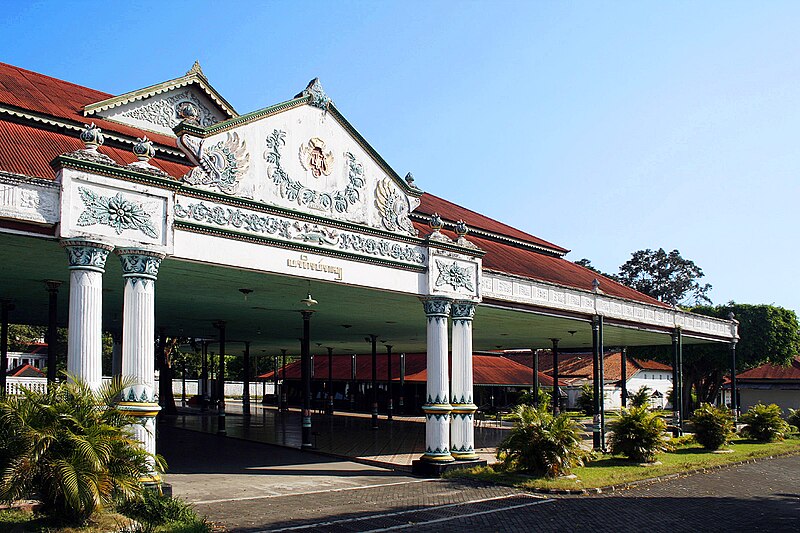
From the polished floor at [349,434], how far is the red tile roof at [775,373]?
2484cm

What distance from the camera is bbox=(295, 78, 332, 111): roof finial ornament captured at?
15.3 meters

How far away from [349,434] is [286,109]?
54.4 ft

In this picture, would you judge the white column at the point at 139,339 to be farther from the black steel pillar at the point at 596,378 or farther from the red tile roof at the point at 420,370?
the red tile roof at the point at 420,370

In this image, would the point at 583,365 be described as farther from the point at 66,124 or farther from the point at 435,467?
the point at 66,124

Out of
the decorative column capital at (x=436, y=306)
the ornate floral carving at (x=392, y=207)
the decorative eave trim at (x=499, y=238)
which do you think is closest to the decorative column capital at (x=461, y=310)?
the decorative column capital at (x=436, y=306)

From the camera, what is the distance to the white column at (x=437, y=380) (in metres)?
17.0

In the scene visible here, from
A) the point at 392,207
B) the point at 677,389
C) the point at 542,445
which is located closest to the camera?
the point at 542,445

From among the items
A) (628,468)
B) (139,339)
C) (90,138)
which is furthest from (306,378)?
(90,138)

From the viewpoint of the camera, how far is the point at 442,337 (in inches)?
686

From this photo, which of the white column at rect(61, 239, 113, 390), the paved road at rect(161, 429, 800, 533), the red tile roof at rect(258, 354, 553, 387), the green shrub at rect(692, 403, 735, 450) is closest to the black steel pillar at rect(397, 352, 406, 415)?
the red tile roof at rect(258, 354, 553, 387)

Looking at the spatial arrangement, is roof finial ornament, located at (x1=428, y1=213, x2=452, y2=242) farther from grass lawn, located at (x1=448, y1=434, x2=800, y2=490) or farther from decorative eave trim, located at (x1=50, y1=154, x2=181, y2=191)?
decorative eave trim, located at (x1=50, y1=154, x2=181, y2=191)

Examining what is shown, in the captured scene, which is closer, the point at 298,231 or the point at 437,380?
the point at 298,231

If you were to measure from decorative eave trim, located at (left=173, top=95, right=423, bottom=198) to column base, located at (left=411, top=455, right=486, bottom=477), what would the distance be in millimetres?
6366

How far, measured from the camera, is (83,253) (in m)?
11.2
